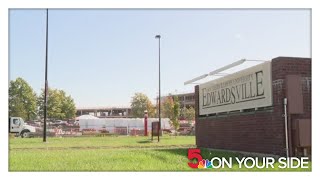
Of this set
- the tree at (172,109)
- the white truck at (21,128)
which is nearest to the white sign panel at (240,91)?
the tree at (172,109)

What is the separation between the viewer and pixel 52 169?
9.66m

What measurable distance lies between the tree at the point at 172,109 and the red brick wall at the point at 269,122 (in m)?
19.6

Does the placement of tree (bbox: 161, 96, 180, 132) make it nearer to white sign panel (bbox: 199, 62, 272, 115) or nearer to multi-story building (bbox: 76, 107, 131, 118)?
multi-story building (bbox: 76, 107, 131, 118)

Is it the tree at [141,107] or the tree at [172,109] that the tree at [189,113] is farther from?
the tree at [141,107]

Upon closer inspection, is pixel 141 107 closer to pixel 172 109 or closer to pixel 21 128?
pixel 172 109

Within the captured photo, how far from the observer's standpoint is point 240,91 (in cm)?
1305

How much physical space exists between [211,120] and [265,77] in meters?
3.99

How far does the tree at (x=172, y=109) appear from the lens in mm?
35181

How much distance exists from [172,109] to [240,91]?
2400 centimetres

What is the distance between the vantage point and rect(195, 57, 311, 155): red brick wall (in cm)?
1119

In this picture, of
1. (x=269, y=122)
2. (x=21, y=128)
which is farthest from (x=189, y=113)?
(x=269, y=122)

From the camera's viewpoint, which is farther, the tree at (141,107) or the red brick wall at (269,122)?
the tree at (141,107)

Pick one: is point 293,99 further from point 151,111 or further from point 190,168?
point 151,111
